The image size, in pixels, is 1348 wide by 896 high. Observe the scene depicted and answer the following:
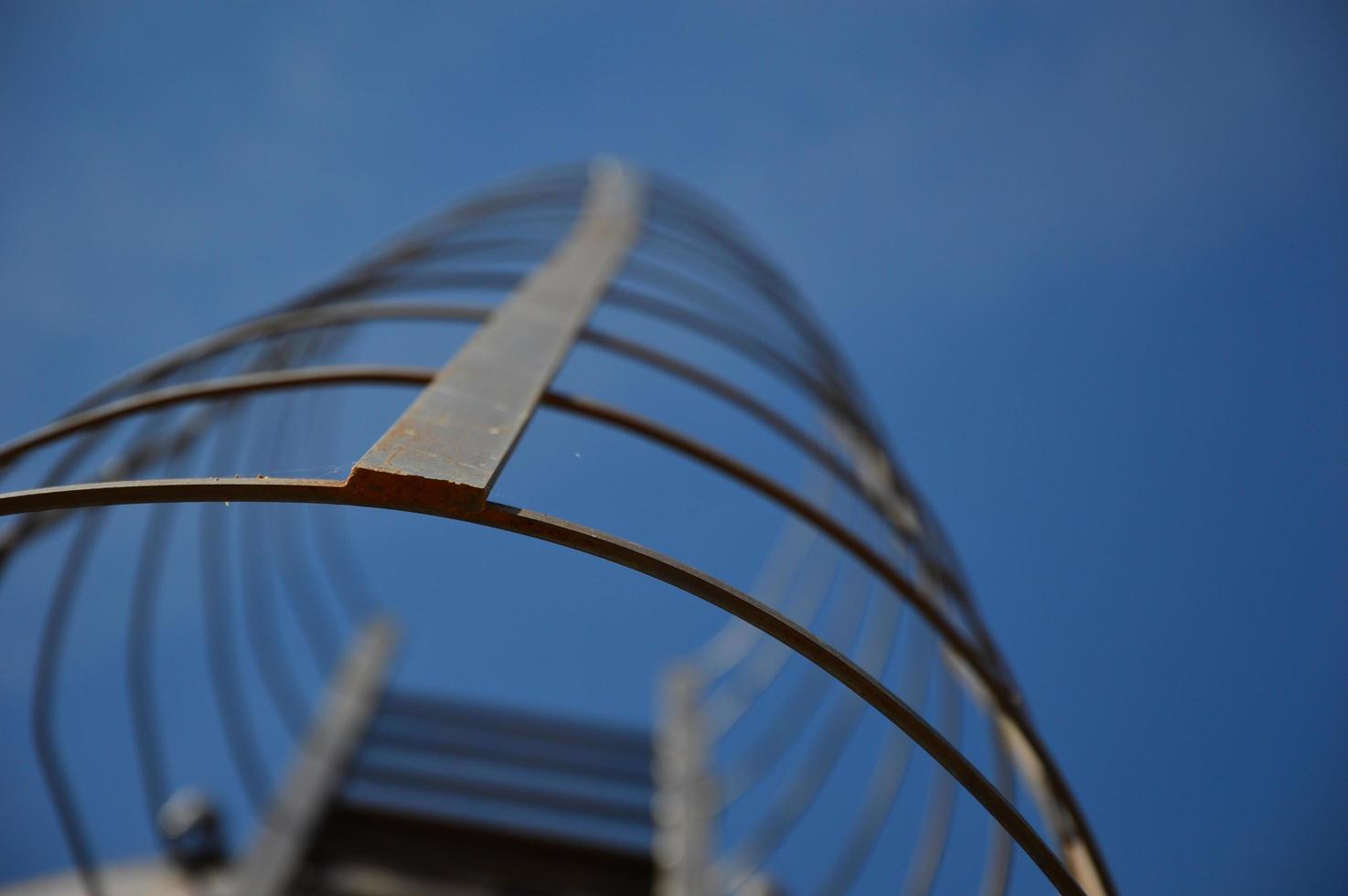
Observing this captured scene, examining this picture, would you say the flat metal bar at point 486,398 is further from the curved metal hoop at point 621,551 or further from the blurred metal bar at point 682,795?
the blurred metal bar at point 682,795

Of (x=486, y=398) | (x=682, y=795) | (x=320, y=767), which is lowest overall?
(x=320, y=767)

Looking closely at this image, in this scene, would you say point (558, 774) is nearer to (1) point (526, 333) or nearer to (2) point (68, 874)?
(2) point (68, 874)

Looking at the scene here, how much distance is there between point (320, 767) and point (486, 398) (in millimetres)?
5276

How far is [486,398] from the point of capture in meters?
2.61

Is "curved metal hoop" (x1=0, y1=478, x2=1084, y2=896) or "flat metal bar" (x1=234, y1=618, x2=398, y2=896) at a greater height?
"curved metal hoop" (x1=0, y1=478, x2=1084, y2=896)

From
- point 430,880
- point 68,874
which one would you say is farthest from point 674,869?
point 68,874

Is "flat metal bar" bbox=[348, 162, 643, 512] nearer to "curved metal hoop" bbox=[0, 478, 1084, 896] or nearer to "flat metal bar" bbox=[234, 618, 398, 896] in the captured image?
"curved metal hoop" bbox=[0, 478, 1084, 896]

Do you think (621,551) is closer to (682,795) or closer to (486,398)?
(486,398)

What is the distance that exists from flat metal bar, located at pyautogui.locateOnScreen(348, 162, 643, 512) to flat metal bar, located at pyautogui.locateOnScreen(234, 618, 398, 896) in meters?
3.66

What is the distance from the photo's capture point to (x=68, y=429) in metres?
2.64

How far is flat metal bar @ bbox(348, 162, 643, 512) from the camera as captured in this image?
1961mm

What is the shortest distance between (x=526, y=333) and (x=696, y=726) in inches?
223

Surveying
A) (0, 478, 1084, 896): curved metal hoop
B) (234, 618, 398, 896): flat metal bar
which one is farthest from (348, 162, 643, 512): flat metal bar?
(234, 618, 398, 896): flat metal bar

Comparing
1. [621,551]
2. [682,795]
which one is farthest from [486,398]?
[682,795]
